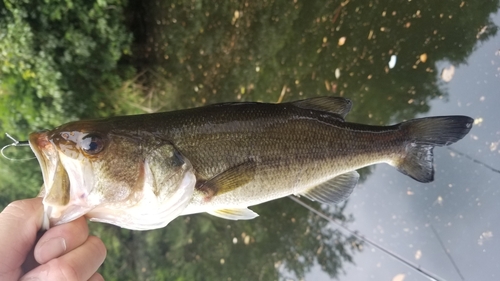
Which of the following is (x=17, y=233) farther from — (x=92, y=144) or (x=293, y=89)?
(x=293, y=89)

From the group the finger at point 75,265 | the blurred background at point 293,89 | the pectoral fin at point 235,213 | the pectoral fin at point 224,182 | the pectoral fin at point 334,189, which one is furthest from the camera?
the blurred background at point 293,89

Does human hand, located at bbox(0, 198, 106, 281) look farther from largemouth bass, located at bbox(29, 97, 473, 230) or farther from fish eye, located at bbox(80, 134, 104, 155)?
fish eye, located at bbox(80, 134, 104, 155)

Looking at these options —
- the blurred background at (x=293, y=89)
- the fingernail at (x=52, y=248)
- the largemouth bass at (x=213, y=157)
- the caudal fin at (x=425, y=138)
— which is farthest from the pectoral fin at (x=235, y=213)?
the blurred background at (x=293, y=89)

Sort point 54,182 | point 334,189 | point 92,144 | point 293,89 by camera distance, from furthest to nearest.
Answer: point 293,89 < point 334,189 < point 92,144 < point 54,182

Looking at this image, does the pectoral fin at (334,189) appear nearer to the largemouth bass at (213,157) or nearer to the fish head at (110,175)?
the largemouth bass at (213,157)

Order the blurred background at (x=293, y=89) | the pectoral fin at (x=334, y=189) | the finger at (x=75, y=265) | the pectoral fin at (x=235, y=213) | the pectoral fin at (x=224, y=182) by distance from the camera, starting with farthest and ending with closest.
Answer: the blurred background at (x=293, y=89) → the pectoral fin at (x=334, y=189) → the pectoral fin at (x=235, y=213) → the pectoral fin at (x=224, y=182) → the finger at (x=75, y=265)

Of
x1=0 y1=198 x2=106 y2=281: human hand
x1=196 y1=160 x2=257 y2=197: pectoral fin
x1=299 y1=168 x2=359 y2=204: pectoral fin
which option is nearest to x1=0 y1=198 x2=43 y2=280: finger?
x1=0 y1=198 x2=106 y2=281: human hand

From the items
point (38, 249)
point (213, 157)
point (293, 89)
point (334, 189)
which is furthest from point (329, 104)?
point (293, 89)
